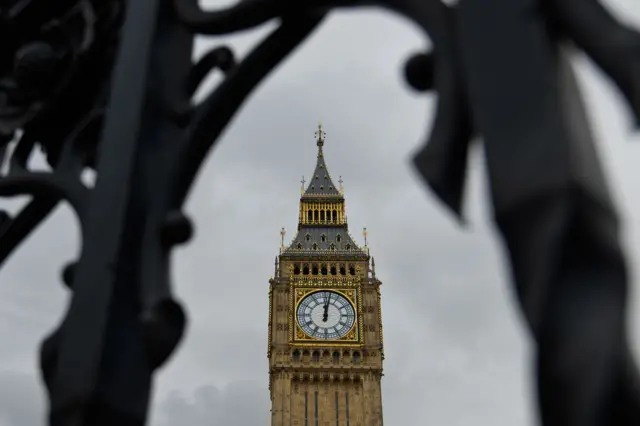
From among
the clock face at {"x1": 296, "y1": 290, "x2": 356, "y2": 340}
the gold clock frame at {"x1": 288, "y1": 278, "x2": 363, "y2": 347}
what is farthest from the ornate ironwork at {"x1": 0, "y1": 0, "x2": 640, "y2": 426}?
the clock face at {"x1": 296, "y1": 290, "x2": 356, "y2": 340}

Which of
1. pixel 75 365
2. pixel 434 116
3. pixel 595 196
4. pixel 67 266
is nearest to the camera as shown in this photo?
pixel 595 196

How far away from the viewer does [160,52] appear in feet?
6.12

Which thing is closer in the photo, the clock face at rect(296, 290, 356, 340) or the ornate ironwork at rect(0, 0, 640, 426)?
the ornate ironwork at rect(0, 0, 640, 426)

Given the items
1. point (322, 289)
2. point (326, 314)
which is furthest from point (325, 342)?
point (322, 289)

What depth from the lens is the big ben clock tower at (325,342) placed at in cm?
4059

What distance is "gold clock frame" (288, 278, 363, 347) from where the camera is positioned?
40.9 m

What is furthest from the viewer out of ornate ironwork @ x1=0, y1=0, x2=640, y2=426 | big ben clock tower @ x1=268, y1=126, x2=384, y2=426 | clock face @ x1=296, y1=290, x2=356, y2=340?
clock face @ x1=296, y1=290, x2=356, y2=340

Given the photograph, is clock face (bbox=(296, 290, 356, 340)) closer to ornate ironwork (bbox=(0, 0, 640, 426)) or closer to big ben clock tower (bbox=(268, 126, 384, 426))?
big ben clock tower (bbox=(268, 126, 384, 426))

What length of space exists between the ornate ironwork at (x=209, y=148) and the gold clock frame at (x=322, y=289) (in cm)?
3910

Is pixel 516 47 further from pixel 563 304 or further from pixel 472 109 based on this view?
pixel 563 304

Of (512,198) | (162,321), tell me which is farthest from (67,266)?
(512,198)

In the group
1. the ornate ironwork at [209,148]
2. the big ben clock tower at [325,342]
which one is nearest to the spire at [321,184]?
the big ben clock tower at [325,342]

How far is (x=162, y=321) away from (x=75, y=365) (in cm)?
19

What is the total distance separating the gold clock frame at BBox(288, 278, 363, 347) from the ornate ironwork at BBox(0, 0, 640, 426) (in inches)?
1539
